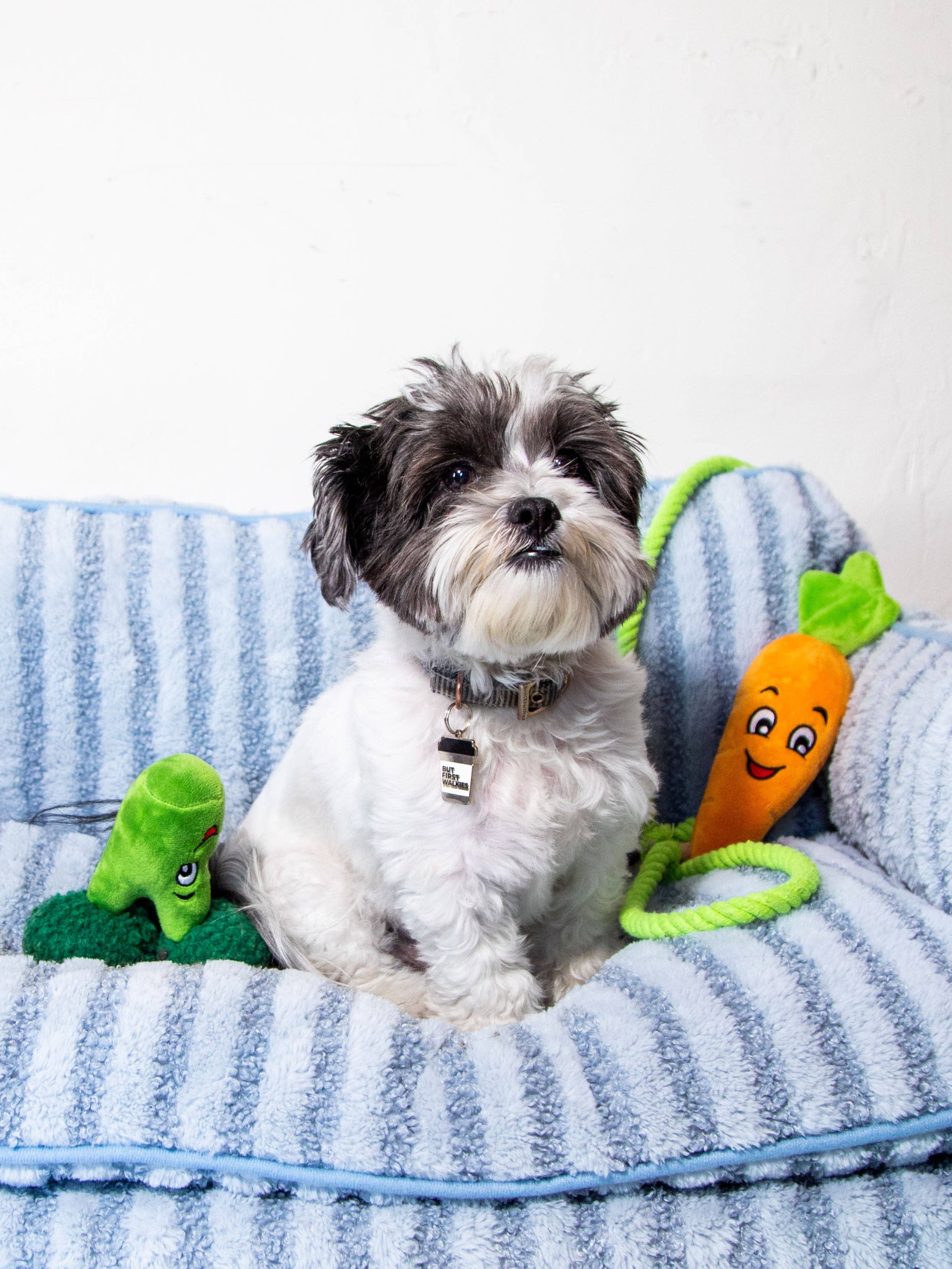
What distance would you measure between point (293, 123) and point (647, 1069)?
229 cm

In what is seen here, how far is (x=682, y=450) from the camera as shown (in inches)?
107

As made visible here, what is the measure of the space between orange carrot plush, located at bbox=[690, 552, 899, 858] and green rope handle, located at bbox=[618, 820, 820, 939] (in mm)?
59

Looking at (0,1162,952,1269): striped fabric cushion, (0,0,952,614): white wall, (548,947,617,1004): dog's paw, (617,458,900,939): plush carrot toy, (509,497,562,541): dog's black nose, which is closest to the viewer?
(0,1162,952,1269): striped fabric cushion

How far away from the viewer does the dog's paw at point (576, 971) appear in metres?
1.84

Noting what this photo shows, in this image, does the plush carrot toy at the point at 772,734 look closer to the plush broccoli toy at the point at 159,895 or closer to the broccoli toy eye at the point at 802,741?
the broccoli toy eye at the point at 802,741

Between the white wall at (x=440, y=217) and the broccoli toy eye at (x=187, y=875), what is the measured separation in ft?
4.02

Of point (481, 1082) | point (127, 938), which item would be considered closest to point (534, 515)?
point (481, 1082)

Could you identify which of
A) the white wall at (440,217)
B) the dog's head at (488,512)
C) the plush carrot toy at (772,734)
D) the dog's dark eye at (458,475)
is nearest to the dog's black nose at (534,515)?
the dog's head at (488,512)

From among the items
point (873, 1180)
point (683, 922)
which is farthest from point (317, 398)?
point (873, 1180)

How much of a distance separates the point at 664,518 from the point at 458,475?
87cm

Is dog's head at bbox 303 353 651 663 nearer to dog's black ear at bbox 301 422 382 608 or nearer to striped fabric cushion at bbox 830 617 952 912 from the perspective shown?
dog's black ear at bbox 301 422 382 608

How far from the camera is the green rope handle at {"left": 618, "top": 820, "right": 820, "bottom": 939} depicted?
1.60 metres

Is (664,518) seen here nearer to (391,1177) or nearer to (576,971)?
(576,971)

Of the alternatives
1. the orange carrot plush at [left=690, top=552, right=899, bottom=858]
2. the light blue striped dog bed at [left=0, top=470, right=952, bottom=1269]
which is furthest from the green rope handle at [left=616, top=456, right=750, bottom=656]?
the light blue striped dog bed at [left=0, top=470, right=952, bottom=1269]
